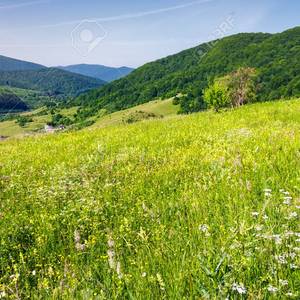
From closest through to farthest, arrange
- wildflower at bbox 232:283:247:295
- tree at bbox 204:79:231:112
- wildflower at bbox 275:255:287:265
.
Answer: wildflower at bbox 232:283:247:295 → wildflower at bbox 275:255:287:265 → tree at bbox 204:79:231:112

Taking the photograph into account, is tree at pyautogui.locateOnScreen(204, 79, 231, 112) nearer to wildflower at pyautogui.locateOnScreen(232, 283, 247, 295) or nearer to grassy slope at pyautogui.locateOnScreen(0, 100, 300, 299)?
grassy slope at pyautogui.locateOnScreen(0, 100, 300, 299)

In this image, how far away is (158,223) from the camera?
4.91m

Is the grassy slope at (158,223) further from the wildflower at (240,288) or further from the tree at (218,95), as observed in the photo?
the tree at (218,95)

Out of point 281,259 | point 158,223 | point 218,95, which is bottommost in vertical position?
point 218,95

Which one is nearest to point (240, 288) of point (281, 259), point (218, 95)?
point (281, 259)

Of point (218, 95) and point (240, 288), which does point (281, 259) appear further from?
point (218, 95)

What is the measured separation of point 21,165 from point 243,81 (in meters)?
61.5

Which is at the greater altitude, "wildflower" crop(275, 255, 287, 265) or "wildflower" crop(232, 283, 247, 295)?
"wildflower" crop(232, 283, 247, 295)

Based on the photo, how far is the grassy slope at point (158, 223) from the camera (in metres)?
3.24

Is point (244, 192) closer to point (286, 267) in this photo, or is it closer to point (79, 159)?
point (286, 267)

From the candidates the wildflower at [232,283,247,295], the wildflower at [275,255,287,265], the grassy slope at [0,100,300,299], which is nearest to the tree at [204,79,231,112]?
the grassy slope at [0,100,300,299]

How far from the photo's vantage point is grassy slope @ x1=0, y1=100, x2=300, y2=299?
10.6ft

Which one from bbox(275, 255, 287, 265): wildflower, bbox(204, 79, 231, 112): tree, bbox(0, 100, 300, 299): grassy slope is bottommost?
bbox(204, 79, 231, 112): tree

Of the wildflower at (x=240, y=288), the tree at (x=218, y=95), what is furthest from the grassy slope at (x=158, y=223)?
the tree at (x=218, y=95)
